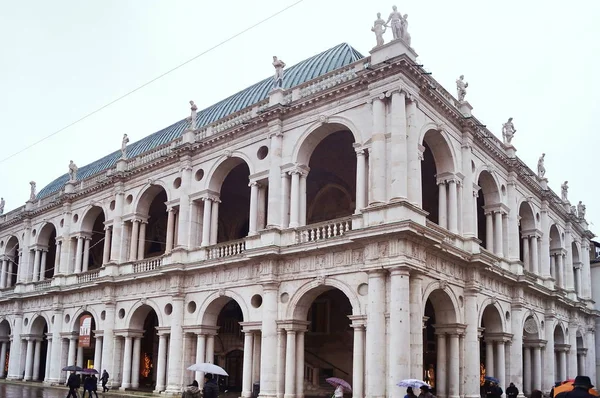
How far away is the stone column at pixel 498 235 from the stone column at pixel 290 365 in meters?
11.0

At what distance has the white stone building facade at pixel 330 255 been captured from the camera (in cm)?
2191

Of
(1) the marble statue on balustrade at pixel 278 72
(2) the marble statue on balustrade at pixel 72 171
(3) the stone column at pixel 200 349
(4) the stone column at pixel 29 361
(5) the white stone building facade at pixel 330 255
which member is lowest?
(4) the stone column at pixel 29 361

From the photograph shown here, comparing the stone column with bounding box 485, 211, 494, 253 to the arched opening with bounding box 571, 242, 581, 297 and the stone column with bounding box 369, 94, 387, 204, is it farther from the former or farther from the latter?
the arched opening with bounding box 571, 242, 581, 297

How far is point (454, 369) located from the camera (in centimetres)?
2359

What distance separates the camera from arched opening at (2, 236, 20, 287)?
46713mm

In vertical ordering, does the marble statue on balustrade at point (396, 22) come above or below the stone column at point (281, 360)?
above

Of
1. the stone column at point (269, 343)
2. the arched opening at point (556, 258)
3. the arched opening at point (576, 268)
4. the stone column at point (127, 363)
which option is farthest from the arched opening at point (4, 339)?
the arched opening at point (576, 268)

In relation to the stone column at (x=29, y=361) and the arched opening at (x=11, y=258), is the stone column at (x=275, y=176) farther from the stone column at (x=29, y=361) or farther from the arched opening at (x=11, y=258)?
the arched opening at (x=11, y=258)

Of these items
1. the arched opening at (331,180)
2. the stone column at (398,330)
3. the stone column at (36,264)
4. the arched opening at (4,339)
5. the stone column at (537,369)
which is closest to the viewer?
the stone column at (398,330)

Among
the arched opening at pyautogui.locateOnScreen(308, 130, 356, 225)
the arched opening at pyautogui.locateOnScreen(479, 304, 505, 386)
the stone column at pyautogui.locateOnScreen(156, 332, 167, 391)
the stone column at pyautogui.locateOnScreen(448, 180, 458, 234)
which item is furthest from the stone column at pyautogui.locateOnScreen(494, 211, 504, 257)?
the stone column at pyautogui.locateOnScreen(156, 332, 167, 391)

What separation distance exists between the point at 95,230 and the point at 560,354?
29511 mm

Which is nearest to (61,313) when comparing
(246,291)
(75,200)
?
(75,200)

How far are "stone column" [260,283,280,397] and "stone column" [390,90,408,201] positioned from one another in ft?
21.0

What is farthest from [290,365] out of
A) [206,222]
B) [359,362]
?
[206,222]
